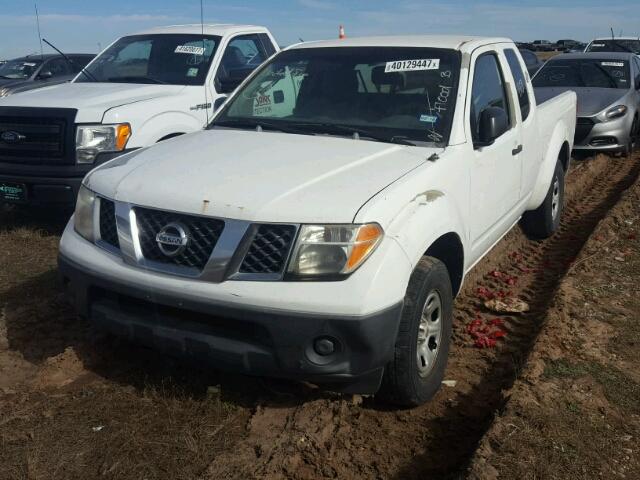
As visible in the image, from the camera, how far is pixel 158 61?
24.9ft

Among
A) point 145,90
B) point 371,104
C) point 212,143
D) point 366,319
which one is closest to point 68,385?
point 212,143

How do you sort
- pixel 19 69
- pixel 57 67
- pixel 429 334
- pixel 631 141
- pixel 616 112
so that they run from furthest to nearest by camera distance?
pixel 19 69, pixel 57 67, pixel 631 141, pixel 616 112, pixel 429 334

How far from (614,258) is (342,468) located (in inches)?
158

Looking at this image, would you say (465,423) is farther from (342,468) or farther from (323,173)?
(323,173)

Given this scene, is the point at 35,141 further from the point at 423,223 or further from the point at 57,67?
the point at 57,67

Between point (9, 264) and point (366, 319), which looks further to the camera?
point (9, 264)

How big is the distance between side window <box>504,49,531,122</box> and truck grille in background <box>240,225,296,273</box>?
3002 mm

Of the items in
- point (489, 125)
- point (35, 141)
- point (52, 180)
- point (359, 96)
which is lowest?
point (52, 180)

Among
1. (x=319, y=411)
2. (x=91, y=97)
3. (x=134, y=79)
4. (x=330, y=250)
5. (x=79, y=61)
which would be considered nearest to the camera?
(x=330, y=250)

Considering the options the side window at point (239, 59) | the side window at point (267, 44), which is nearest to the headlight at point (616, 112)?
the side window at point (267, 44)

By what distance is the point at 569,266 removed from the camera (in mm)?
5930

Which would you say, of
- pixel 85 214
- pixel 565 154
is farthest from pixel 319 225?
pixel 565 154

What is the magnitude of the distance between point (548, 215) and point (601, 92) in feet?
19.9

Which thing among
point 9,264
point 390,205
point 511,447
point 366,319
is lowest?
point 9,264
